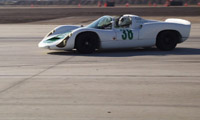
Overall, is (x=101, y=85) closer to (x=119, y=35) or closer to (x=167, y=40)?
(x=119, y=35)

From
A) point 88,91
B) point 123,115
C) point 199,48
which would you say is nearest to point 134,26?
point 199,48

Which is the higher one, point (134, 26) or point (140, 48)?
point (134, 26)

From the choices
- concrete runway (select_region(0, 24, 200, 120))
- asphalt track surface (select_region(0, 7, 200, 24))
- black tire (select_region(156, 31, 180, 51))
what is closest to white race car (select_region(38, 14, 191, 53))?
black tire (select_region(156, 31, 180, 51))

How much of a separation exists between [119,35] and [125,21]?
0.58 m

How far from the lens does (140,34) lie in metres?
12.9

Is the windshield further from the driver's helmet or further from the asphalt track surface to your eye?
the asphalt track surface

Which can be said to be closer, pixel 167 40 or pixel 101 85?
pixel 101 85

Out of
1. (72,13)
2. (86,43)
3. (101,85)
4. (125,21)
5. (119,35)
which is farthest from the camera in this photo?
(72,13)

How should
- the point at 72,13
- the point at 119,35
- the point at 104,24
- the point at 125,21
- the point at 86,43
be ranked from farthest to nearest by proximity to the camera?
the point at 72,13, the point at 125,21, the point at 104,24, the point at 119,35, the point at 86,43

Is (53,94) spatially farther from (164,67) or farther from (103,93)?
(164,67)

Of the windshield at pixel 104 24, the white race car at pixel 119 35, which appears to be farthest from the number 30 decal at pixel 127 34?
the windshield at pixel 104 24

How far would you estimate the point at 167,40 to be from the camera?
43.1ft

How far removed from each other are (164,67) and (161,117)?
426 cm

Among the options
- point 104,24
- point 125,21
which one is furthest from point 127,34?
point 104,24
